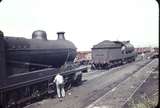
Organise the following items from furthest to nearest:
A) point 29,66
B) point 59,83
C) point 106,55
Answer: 1. point 106,55
2. point 59,83
3. point 29,66

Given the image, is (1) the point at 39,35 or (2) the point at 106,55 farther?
(2) the point at 106,55

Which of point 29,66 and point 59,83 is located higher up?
point 29,66

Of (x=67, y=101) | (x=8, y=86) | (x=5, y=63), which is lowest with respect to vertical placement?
(x=67, y=101)

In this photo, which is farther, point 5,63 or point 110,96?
point 110,96

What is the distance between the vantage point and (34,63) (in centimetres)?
1447

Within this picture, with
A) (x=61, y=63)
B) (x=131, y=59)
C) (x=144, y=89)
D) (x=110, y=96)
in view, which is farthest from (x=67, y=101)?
(x=131, y=59)

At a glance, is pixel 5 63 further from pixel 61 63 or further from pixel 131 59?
pixel 131 59

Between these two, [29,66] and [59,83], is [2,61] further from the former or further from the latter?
[59,83]

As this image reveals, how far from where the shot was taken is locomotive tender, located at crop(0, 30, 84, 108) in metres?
11.7

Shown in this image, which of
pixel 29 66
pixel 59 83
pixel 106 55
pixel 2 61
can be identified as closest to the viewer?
pixel 2 61

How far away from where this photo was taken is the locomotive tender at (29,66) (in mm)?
11680

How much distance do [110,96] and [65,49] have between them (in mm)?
4270

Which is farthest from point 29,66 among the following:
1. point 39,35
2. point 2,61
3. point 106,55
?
point 106,55

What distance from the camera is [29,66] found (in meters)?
14.0
